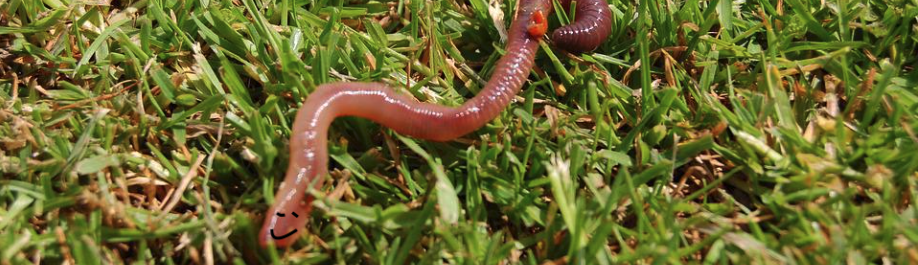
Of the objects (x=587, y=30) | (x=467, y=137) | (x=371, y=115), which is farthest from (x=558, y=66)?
(x=371, y=115)

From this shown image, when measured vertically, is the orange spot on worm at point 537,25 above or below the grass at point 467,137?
above

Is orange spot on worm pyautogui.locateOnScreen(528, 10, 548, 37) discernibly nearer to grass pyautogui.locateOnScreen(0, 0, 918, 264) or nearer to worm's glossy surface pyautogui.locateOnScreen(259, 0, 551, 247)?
worm's glossy surface pyautogui.locateOnScreen(259, 0, 551, 247)

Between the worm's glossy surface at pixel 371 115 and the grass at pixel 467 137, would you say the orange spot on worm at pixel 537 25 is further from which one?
the grass at pixel 467 137

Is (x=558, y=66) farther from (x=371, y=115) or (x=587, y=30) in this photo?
(x=371, y=115)

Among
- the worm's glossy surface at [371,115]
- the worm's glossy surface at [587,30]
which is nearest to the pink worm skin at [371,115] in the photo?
the worm's glossy surface at [371,115]

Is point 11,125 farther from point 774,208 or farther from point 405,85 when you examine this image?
point 774,208

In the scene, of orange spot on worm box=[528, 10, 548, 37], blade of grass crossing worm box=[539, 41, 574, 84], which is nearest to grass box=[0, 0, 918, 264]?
blade of grass crossing worm box=[539, 41, 574, 84]

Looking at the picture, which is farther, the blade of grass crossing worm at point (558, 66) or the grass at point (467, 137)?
the blade of grass crossing worm at point (558, 66)
